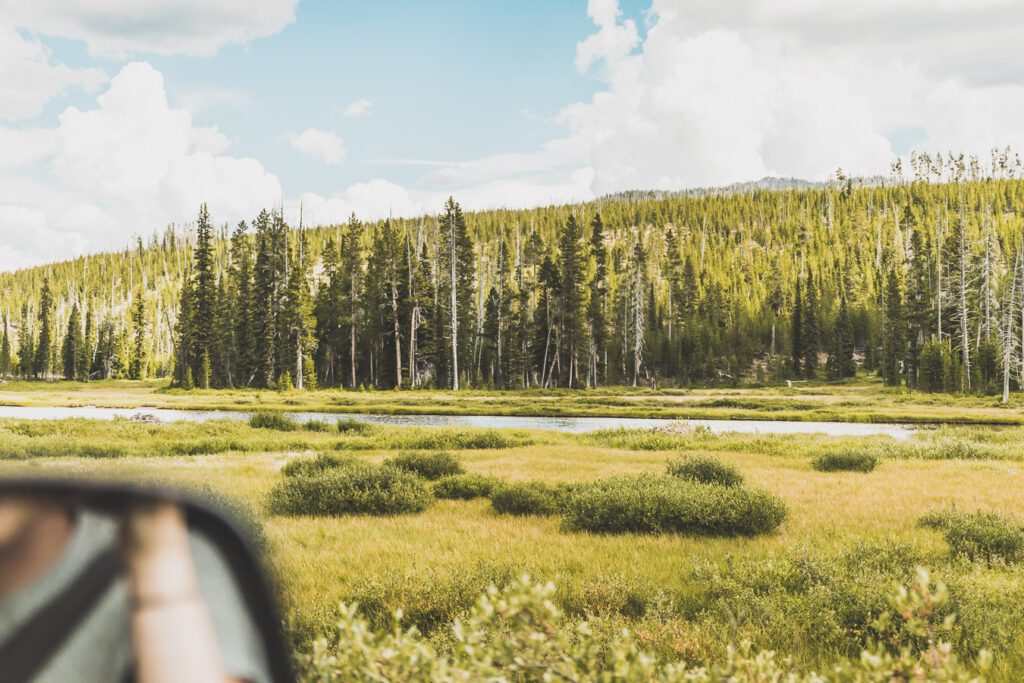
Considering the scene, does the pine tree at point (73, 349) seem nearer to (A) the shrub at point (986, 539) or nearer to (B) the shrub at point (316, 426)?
(B) the shrub at point (316, 426)

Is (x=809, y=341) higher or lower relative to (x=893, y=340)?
higher

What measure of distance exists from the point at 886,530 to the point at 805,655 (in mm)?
7694

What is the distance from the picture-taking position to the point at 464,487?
Result: 1888cm

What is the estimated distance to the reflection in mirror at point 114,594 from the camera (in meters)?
1.06

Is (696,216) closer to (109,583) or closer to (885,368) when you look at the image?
(885,368)

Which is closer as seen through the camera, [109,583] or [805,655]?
[109,583]

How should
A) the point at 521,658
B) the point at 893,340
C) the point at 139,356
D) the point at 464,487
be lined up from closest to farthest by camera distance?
the point at 521,658, the point at 464,487, the point at 893,340, the point at 139,356

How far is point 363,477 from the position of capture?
57.4ft

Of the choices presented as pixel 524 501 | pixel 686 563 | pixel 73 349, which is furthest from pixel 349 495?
pixel 73 349

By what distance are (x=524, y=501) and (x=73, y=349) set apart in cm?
13551

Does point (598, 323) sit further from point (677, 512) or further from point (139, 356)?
point (677, 512)

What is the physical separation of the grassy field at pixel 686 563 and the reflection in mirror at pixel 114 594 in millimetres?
145

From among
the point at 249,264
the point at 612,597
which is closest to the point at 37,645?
the point at 612,597

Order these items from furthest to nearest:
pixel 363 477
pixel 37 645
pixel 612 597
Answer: pixel 363 477, pixel 612 597, pixel 37 645
